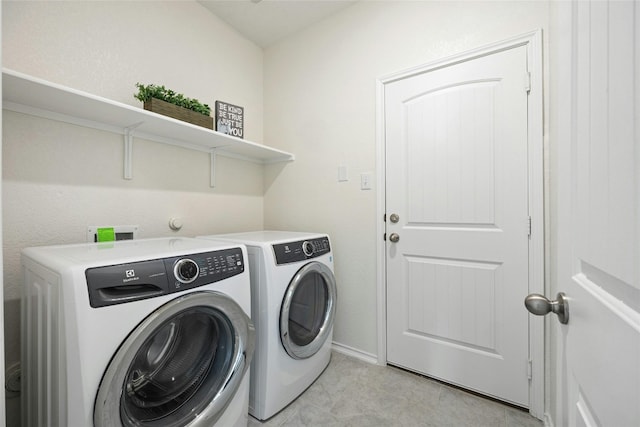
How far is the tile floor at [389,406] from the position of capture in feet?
4.38

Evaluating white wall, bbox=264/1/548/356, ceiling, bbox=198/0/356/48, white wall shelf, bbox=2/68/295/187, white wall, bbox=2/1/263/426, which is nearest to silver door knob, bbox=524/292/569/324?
white wall, bbox=264/1/548/356

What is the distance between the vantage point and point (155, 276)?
0.89 metres

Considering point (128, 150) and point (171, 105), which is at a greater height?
point (171, 105)

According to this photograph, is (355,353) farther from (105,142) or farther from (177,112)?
(105,142)

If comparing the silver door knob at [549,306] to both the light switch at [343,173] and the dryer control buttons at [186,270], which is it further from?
the light switch at [343,173]

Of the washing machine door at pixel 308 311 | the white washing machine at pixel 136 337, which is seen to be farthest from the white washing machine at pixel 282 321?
the white washing machine at pixel 136 337

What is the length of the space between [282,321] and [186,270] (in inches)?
23.3

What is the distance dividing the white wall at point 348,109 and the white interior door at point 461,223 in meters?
0.15

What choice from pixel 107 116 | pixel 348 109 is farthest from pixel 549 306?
pixel 107 116

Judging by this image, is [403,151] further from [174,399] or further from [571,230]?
[174,399]

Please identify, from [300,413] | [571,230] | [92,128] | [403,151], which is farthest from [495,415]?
[92,128]

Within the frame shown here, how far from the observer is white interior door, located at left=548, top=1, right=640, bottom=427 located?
0.29 metres

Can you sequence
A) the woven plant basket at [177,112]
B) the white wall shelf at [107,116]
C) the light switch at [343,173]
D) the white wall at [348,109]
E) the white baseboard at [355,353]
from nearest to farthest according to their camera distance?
the white wall shelf at [107,116], the woven plant basket at [177,112], the white wall at [348,109], the white baseboard at [355,353], the light switch at [343,173]

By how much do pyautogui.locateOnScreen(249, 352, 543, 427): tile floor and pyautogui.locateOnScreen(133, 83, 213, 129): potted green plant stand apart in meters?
1.68
